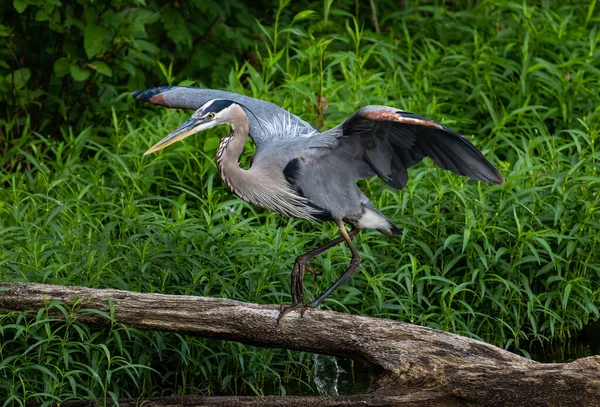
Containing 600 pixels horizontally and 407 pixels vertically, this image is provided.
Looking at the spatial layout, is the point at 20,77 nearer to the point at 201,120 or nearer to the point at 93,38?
the point at 93,38

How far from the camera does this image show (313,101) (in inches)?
271

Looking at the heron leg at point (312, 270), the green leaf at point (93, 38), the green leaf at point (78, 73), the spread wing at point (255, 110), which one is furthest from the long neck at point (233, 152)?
the green leaf at point (78, 73)

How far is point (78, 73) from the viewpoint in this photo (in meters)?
6.81

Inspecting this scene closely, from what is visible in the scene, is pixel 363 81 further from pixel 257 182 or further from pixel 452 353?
pixel 452 353

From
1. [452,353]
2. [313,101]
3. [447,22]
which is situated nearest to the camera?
[452,353]

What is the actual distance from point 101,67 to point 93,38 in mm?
189

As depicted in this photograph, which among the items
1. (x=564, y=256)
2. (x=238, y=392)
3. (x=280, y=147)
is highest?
(x=280, y=147)

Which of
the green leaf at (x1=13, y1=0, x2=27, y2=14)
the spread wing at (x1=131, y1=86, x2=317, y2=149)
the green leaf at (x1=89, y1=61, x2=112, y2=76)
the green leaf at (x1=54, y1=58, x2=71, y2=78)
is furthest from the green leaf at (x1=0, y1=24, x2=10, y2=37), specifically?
the spread wing at (x1=131, y1=86, x2=317, y2=149)

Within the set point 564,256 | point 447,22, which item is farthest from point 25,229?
point 447,22

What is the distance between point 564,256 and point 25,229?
2918 mm

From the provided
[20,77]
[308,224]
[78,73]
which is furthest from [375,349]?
[20,77]

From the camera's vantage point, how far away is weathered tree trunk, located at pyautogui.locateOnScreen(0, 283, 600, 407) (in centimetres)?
418

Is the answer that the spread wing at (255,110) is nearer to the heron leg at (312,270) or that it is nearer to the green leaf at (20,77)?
the heron leg at (312,270)

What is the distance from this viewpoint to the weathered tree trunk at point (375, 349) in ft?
13.7
